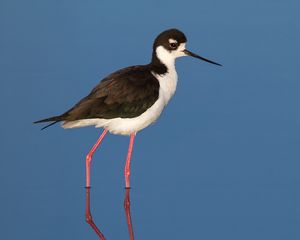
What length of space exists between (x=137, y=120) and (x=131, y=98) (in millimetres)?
237

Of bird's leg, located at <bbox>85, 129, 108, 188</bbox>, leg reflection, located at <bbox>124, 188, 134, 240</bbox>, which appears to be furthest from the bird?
leg reflection, located at <bbox>124, 188, 134, 240</bbox>

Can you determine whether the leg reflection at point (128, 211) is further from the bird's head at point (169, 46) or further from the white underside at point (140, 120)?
the bird's head at point (169, 46)

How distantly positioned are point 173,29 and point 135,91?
2.68ft

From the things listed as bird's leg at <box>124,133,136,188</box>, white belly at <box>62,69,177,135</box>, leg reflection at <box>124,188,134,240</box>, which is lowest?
leg reflection at <box>124,188,134,240</box>

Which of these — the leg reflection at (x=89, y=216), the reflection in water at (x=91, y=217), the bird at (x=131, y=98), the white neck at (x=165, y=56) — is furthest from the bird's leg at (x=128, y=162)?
the white neck at (x=165, y=56)

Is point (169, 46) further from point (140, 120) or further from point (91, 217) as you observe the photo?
point (91, 217)

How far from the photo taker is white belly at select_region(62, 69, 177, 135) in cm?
660

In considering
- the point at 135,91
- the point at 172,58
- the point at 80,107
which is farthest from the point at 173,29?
the point at 80,107

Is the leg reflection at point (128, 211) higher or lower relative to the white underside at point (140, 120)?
lower

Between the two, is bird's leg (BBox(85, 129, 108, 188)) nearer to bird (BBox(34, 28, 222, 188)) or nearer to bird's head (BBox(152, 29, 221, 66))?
bird (BBox(34, 28, 222, 188))

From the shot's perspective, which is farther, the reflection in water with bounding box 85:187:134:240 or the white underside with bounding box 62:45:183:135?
the white underside with bounding box 62:45:183:135

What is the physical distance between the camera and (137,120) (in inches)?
264

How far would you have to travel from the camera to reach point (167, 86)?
6902mm

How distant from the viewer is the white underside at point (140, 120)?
6.61 m
